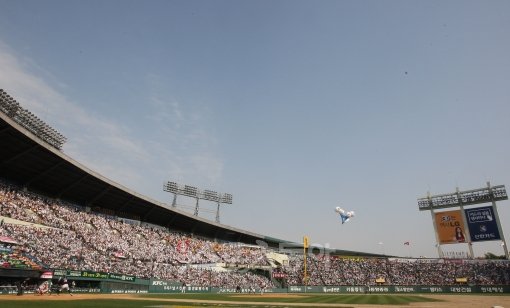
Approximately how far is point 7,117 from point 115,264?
79.8ft

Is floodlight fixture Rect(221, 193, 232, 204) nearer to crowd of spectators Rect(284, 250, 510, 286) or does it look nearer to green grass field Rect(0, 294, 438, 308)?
crowd of spectators Rect(284, 250, 510, 286)

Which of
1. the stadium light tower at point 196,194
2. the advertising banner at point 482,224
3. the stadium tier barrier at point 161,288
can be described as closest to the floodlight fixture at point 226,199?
the stadium light tower at point 196,194

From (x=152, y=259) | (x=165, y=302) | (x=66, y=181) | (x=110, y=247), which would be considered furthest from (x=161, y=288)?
(x=165, y=302)

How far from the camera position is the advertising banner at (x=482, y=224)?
70.3m

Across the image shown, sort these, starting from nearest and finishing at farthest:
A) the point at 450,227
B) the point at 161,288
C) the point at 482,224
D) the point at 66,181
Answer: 1. the point at 161,288
2. the point at 66,181
3. the point at 482,224
4. the point at 450,227

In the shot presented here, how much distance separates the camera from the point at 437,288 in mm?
63500

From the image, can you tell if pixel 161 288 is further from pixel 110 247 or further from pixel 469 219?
pixel 469 219

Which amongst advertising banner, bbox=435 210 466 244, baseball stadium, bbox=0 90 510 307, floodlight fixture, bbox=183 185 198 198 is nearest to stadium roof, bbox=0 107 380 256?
baseball stadium, bbox=0 90 510 307

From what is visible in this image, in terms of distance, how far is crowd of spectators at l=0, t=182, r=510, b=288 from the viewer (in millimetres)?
45406

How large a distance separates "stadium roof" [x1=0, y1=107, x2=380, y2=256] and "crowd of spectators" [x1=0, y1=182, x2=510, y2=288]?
6.44ft

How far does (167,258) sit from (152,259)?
421 centimetres

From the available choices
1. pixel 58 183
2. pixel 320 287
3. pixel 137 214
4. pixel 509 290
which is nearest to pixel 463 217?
pixel 509 290

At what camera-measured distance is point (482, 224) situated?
71812 mm

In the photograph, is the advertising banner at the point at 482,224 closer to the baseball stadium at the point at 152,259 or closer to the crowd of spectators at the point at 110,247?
the baseball stadium at the point at 152,259
